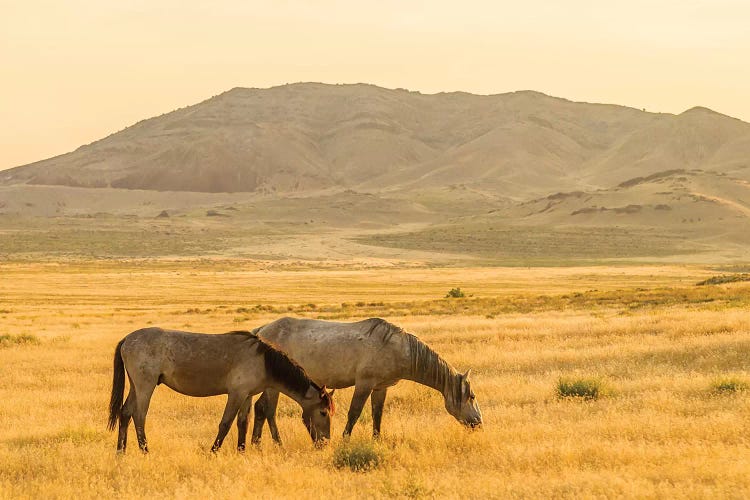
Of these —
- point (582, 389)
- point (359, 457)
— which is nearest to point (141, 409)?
point (359, 457)

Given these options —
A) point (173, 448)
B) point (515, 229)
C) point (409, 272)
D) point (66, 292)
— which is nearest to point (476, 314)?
point (173, 448)

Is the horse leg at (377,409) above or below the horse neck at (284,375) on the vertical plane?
below

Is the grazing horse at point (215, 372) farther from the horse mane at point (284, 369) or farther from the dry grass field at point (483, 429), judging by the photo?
the dry grass field at point (483, 429)

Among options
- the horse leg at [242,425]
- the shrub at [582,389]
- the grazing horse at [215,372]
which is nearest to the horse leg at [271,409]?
the horse leg at [242,425]

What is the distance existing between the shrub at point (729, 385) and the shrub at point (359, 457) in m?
7.44

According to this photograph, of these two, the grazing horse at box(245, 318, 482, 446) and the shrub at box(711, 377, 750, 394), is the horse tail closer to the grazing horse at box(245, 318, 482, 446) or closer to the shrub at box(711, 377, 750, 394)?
the grazing horse at box(245, 318, 482, 446)

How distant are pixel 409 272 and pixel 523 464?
9251 cm

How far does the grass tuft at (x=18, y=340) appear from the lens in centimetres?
2802

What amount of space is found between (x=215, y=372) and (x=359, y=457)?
2.56 meters

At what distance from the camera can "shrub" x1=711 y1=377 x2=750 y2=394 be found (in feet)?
48.8

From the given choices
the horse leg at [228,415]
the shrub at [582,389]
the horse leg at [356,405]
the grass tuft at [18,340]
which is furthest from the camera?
the grass tuft at [18,340]

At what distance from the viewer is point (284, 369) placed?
39.1ft

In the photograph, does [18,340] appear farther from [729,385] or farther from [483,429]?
[729,385]

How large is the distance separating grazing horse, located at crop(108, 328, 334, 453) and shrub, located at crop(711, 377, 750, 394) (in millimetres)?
7638
